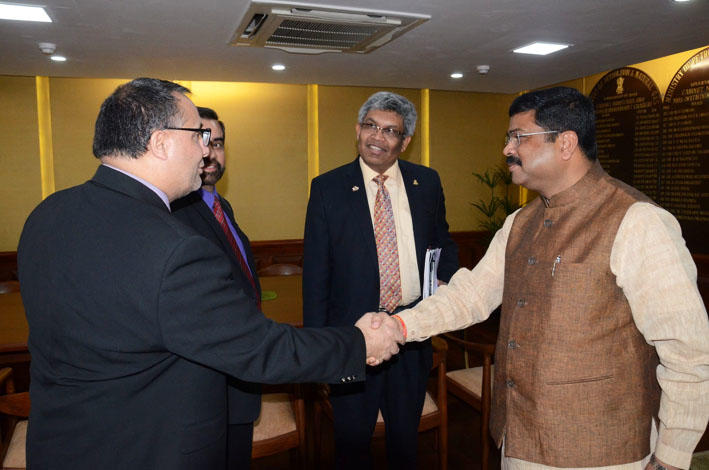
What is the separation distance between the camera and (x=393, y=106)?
2.46 metres

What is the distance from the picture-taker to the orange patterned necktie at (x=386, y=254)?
2344 millimetres

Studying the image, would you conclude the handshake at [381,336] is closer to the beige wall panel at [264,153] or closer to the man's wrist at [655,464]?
the man's wrist at [655,464]

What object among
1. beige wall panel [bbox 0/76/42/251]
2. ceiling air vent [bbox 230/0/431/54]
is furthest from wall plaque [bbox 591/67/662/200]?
beige wall panel [bbox 0/76/42/251]

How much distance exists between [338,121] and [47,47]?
3510 mm

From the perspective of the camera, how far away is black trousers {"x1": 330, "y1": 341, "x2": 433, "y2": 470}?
2268mm

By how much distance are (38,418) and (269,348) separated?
2.04 feet

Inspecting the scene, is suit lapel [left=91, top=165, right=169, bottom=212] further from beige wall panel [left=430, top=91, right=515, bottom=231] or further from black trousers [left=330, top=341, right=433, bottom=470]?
beige wall panel [left=430, top=91, right=515, bottom=231]

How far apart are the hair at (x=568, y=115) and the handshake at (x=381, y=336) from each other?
0.89 metres

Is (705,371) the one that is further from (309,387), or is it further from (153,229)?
(309,387)

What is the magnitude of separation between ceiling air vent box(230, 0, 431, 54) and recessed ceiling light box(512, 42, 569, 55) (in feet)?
4.40

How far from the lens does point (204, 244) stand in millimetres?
1265

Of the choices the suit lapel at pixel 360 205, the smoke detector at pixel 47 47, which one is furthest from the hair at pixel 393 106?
the smoke detector at pixel 47 47

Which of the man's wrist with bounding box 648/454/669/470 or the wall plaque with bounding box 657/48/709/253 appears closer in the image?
the man's wrist with bounding box 648/454/669/470

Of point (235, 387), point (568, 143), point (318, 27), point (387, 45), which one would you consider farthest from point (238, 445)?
point (387, 45)
